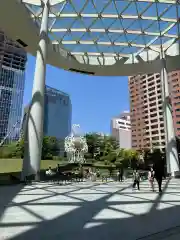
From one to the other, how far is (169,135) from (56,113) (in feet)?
460

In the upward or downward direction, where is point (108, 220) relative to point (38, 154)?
downward

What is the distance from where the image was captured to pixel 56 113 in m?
165

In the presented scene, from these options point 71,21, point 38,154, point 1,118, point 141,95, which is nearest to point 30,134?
point 38,154

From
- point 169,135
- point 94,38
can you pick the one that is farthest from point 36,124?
point 169,135

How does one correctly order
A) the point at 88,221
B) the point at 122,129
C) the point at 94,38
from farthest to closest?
1. the point at 122,129
2. the point at 94,38
3. the point at 88,221

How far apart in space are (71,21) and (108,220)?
26.0 m

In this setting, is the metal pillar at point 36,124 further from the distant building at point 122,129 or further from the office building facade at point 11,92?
the distant building at point 122,129

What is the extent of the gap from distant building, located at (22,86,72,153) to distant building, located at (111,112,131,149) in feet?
127

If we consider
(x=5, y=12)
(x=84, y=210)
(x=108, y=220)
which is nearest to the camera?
(x=108, y=220)

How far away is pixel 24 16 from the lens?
22938 mm

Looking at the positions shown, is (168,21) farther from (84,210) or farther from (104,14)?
(84,210)

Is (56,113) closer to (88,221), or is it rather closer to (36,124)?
(36,124)

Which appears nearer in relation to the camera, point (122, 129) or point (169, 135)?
point (169, 135)

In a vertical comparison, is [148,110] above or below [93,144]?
above
